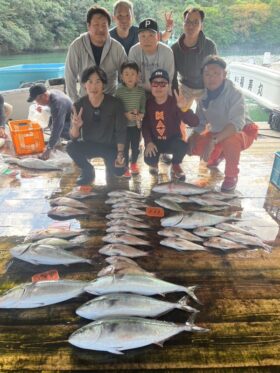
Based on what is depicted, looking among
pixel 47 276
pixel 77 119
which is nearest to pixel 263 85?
pixel 77 119

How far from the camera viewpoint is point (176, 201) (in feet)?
10.7

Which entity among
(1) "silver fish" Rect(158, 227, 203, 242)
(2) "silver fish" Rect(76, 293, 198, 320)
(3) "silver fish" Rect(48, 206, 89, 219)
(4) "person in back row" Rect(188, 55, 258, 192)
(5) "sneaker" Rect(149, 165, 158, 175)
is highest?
(4) "person in back row" Rect(188, 55, 258, 192)

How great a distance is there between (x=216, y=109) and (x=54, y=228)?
7.79 feet

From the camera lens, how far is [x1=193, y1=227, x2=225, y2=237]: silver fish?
104 inches

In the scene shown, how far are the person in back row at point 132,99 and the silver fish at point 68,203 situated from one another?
95cm

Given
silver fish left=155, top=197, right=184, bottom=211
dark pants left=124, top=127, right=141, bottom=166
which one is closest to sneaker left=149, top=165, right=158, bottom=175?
dark pants left=124, top=127, right=141, bottom=166

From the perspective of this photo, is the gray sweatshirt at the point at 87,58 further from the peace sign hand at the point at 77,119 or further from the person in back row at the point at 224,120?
the person in back row at the point at 224,120

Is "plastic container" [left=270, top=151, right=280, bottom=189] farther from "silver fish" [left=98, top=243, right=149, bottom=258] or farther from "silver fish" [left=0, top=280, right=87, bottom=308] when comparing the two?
"silver fish" [left=0, top=280, right=87, bottom=308]

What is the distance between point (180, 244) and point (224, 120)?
1.92 metres

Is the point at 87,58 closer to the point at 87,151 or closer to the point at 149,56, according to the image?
the point at 149,56

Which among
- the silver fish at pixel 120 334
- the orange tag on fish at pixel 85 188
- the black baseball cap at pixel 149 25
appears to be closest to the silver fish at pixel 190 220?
the orange tag on fish at pixel 85 188

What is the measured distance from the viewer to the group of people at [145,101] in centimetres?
349

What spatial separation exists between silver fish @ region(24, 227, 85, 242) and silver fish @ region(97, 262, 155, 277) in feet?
1.86

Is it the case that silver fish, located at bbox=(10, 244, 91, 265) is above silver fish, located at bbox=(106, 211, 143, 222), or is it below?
above
